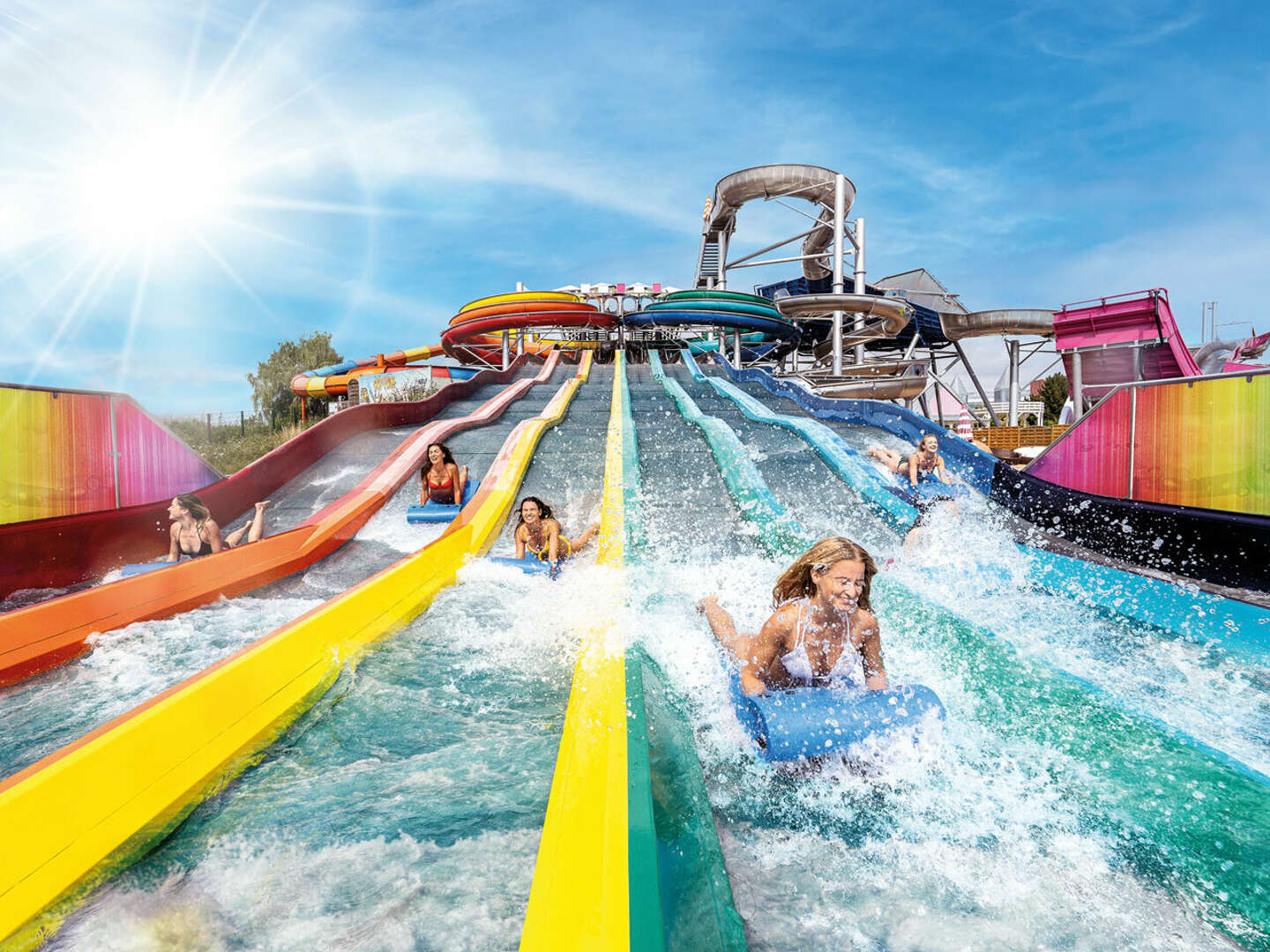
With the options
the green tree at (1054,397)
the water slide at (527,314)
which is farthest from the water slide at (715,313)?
the green tree at (1054,397)

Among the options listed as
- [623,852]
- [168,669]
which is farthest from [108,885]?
[168,669]

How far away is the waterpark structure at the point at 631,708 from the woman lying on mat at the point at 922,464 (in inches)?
7.2

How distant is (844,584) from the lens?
2.33 metres

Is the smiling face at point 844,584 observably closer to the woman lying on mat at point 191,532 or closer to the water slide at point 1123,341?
the woman lying on mat at point 191,532

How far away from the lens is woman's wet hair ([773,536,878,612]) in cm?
239

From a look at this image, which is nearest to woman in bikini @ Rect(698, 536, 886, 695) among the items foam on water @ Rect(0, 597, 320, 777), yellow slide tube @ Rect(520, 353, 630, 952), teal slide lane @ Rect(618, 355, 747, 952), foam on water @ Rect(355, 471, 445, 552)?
teal slide lane @ Rect(618, 355, 747, 952)

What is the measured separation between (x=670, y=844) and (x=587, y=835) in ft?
0.86

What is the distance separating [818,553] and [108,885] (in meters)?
2.26

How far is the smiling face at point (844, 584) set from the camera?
2.32 m

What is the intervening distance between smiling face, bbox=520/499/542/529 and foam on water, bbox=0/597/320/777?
147 cm

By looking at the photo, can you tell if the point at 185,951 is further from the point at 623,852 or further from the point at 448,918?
the point at 623,852

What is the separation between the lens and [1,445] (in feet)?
14.3

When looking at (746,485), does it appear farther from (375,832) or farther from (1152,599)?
(375,832)

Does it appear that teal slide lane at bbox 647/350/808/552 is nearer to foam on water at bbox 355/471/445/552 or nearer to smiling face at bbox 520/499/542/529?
smiling face at bbox 520/499/542/529
